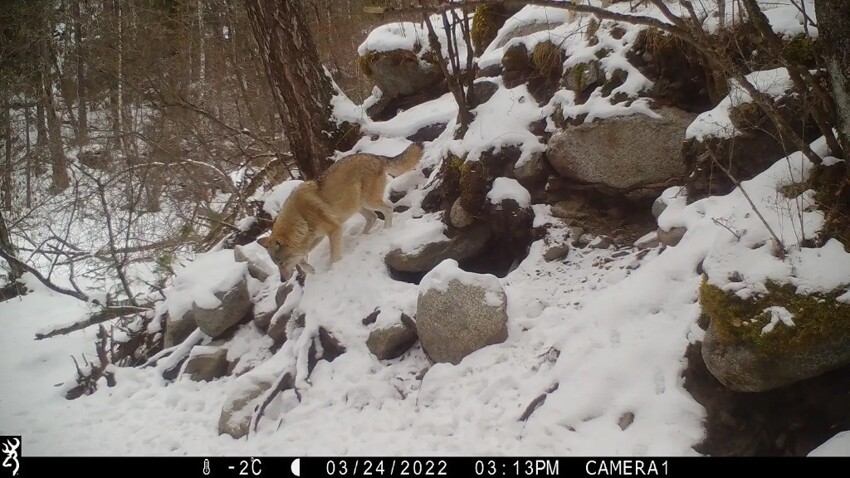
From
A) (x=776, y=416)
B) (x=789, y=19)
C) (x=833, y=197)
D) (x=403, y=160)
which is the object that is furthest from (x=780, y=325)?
(x=403, y=160)

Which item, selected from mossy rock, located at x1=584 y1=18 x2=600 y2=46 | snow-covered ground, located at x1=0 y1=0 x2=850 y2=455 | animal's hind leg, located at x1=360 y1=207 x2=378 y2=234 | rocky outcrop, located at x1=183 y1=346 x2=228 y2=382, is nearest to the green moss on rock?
snow-covered ground, located at x1=0 y1=0 x2=850 y2=455

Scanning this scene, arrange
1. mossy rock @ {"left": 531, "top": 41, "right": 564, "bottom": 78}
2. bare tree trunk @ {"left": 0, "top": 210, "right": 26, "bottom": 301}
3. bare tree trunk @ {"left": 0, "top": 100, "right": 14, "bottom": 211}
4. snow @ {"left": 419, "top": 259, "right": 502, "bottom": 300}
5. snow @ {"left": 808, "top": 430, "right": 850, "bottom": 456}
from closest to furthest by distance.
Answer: snow @ {"left": 808, "top": 430, "right": 850, "bottom": 456}, snow @ {"left": 419, "top": 259, "right": 502, "bottom": 300}, mossy rock @ {"left": 531, "top": 41, "right": 564, "bottom": 78}, bare tree trunk @ {"left": 0, "top": 210, "right": 26, "bottom": 301}, bare tree trunk @ {"left": 0, "top": 100, "right": 14, "bottom": 211}

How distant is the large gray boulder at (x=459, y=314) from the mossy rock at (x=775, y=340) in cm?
163

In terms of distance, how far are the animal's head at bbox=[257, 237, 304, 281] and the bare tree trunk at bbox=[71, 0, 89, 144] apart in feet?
20.1

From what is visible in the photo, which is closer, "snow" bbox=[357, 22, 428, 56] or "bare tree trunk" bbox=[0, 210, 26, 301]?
"snow" bbox=[357, 22, 428, 56]

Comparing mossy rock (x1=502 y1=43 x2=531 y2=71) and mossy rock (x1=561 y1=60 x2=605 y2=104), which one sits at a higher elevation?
mossy rock (x1=502 y1=43 x2=531 y2=71)

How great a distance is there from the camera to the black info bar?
8.91 ft

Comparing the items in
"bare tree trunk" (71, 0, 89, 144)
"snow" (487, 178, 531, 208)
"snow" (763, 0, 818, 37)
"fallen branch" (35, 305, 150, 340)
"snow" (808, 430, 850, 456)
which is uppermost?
"bare tree trunk" (71, 0, 89, 144)

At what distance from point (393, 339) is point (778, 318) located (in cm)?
295

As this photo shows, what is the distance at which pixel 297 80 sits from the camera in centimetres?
607

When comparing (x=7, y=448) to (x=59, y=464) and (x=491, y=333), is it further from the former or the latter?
(x=491, y=333)

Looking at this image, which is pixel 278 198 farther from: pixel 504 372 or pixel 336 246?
pixel 504 372

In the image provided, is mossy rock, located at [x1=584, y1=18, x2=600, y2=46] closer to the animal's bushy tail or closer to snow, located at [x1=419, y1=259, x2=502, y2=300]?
the animal's bushy tail

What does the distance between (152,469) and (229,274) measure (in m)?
2.41
